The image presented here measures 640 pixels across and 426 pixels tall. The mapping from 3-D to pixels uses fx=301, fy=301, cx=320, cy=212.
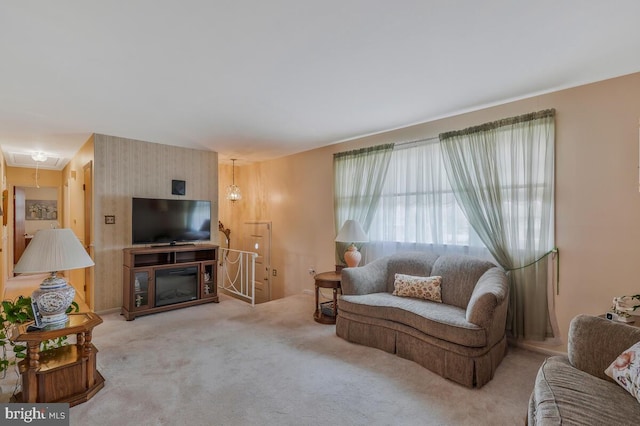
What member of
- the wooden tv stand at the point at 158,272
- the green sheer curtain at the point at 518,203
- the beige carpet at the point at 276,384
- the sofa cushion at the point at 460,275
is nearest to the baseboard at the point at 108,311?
the wooden tv stand at the point at 158,272

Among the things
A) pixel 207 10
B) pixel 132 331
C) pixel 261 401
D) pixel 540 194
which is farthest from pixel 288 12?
pixel 132 331

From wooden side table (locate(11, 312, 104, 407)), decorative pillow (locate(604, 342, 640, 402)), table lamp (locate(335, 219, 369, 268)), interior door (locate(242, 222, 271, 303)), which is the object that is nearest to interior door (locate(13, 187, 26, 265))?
interior door (locate(242, 222, 271, 303))

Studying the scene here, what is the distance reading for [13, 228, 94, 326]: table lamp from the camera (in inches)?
79.7

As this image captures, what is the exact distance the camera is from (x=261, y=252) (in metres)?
5.95

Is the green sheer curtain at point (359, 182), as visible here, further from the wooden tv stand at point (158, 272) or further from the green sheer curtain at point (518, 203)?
the wooden tv stand at point (158, 272)

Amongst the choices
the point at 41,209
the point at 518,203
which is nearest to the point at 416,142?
the point at 518,203

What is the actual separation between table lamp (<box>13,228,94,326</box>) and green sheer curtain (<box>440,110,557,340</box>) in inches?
139

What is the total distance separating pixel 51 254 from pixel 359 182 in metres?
3.37

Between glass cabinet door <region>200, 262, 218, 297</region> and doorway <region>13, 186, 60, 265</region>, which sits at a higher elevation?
doorway <region>13, 186, 60, 265</region>

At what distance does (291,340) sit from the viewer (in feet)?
10.4

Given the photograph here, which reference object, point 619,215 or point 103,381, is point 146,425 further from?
point 619,215

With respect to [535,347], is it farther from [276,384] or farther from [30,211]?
[30,211]

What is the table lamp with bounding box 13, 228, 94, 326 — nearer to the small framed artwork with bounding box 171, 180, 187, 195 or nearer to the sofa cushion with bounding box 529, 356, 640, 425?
the small framed artwork with bounding box 171, 180, 187, 195

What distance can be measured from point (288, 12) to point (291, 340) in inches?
114
